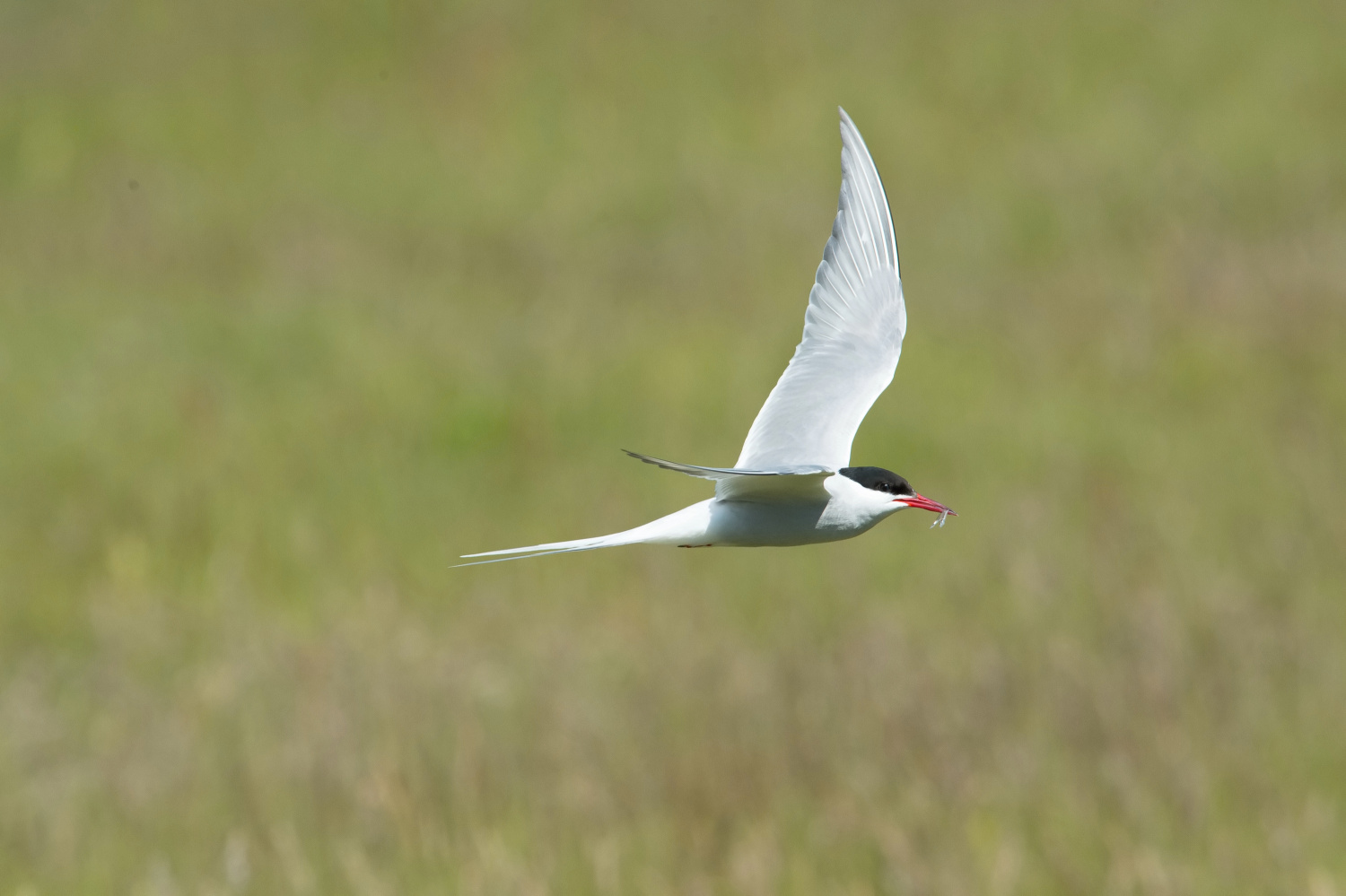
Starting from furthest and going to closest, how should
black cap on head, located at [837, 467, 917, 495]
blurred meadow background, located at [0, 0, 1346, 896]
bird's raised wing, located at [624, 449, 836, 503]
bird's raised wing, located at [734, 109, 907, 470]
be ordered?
blurred meadow background, located at [0, 0, 1346, 896] < bird's raised wing, located at [734, 109, 907, 470] < black cap on head, located at [837, 467, 917, 495] < bird's raised wing, located at [624, 449, 836, 503]

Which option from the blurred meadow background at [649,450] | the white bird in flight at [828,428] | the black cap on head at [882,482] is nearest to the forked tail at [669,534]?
the white bird in flight at [828,428]

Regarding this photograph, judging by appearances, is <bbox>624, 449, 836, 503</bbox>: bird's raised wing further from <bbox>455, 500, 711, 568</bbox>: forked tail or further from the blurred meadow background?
the blurred meadow background

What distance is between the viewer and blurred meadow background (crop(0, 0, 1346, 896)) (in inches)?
222

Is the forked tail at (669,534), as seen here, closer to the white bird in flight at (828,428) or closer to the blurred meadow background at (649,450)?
the white bird in flight at (828,428)

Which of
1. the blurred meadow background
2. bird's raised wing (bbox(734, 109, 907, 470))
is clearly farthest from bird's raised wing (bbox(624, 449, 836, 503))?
the blurred meadow background

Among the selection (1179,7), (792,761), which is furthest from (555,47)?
(792,761)

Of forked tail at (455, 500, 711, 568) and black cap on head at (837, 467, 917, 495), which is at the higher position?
black cap on head at (837, 467, 917, 495)

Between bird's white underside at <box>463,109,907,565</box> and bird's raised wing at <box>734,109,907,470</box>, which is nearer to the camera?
bird's white underside at <box>463,109,907,565</box>

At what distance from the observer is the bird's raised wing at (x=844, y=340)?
1976 mm

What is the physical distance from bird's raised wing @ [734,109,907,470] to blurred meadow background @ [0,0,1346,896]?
3.23m

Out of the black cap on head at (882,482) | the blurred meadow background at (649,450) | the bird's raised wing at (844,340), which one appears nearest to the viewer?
the black cap on head at (882,482)

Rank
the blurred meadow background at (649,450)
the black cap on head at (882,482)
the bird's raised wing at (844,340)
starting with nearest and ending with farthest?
the black cap on head at (882,482) < the bird's raised wing at (844,340) < the blurred meadow background at (649,450)

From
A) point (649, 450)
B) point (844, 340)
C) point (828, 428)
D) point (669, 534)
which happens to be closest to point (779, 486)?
point (669, 534)

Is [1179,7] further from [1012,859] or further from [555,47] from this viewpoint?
[1012,859]
